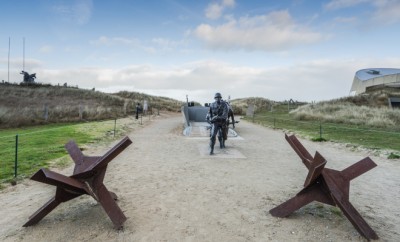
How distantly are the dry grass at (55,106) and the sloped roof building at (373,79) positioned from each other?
106 ft

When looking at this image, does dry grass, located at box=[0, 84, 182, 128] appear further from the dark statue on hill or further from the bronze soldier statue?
the bronze soldier statue

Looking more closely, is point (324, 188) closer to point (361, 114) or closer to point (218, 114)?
point (218, 114)

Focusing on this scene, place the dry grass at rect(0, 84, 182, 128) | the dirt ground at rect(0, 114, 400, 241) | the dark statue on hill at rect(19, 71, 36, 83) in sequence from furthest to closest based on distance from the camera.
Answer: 1. the dark statue on hill at rect(19, 71, 36, 83)
2. the dry grass at rect(0, 84, 182, 128)
3. the dirt ground at rect(0, 114, 400, 241)

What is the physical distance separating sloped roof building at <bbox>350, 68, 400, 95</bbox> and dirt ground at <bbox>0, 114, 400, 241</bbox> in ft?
151

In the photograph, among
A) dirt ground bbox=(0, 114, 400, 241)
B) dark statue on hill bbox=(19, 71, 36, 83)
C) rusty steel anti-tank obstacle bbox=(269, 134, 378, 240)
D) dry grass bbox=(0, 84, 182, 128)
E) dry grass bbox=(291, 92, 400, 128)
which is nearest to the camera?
dirt ground bbox=(0, 114, 400, 241)

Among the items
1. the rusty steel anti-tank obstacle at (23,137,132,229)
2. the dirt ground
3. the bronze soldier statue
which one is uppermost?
the bronze soldier statue

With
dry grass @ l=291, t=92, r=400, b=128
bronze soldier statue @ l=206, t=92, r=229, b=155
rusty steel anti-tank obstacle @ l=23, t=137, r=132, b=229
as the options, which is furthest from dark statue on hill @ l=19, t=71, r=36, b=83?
rusty steel anti-tank obstacle @ l=23, t=137, r=132, b=229

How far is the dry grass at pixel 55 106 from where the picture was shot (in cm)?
2403

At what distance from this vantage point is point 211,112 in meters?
10.9

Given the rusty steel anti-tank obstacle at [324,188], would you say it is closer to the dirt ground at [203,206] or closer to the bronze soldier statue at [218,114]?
the dirt ground at [203,206]

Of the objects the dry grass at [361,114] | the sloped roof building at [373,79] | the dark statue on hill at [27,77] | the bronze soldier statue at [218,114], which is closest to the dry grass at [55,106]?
the dark statue on hill at [27,77]

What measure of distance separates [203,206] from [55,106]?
117 ft

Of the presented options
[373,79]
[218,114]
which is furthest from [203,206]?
[373,79]

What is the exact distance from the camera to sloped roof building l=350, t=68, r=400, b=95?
159 feet
